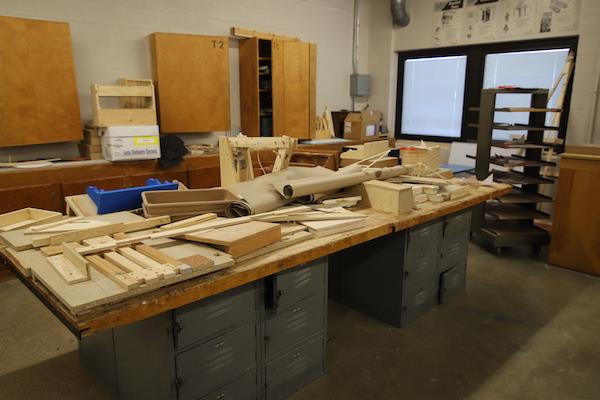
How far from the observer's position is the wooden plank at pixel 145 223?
179 centimetres

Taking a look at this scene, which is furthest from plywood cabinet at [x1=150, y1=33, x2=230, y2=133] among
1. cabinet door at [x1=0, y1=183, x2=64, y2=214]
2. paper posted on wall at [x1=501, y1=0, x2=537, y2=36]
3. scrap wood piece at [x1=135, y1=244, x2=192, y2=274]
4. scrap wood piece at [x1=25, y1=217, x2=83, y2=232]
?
paper posted on wall at [x1=501, y1=0, x2=537, y2=36]

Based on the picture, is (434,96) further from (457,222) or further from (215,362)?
(215,362)

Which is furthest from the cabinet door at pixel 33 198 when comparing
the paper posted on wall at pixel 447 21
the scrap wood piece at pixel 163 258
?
the paper posted on wall at pixel 447 21

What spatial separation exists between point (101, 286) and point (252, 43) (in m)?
3.80

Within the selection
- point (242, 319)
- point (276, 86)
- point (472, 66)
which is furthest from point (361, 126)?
point (242, 319)

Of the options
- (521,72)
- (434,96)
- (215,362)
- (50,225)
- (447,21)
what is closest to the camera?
(215,362)

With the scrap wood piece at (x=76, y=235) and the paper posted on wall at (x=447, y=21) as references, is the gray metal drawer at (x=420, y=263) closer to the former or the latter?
the scrap wood piece at (x=76, y=235)

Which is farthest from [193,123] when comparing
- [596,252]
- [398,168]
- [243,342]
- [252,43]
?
[596,252]

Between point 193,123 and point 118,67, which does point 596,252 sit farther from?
point 118,67

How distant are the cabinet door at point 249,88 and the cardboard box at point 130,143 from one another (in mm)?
1285

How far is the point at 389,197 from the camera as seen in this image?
7.61ft

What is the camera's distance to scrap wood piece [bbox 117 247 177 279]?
52.9 inches

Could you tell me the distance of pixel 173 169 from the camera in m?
3.89

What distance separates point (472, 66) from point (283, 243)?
4437mm
